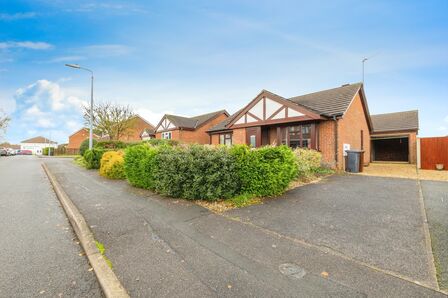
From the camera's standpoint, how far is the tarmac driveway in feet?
11.0

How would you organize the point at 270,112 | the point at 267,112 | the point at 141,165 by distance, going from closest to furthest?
the point at 141,165 → the point at 270,112 → the point at 267,112

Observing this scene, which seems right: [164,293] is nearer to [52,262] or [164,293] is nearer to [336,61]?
[52,262]

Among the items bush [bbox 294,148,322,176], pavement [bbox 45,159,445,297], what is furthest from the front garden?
bush [bbox 294,148,322,176]

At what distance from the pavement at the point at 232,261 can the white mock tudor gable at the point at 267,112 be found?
10.2m

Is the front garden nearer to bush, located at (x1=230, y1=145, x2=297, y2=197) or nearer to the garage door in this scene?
bush, located at (x1=230, y1=145, x2=297, y2=197)

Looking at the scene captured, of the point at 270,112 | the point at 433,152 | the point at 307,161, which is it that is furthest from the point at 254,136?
the point at 433,152

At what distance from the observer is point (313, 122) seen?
13.9 metres

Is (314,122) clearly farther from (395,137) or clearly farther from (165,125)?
(165,125)

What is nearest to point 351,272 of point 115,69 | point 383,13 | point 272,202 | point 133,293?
point 133,293

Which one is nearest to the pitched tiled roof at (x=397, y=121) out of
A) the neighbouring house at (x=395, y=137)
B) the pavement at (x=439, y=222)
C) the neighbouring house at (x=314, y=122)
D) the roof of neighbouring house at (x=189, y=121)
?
the neighbouring house at (x=395, y=137)

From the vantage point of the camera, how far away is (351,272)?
9.85 ft

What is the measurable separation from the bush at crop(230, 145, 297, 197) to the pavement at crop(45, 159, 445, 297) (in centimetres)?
126

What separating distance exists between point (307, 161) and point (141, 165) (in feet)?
25.6

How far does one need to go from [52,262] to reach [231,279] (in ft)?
9.55
